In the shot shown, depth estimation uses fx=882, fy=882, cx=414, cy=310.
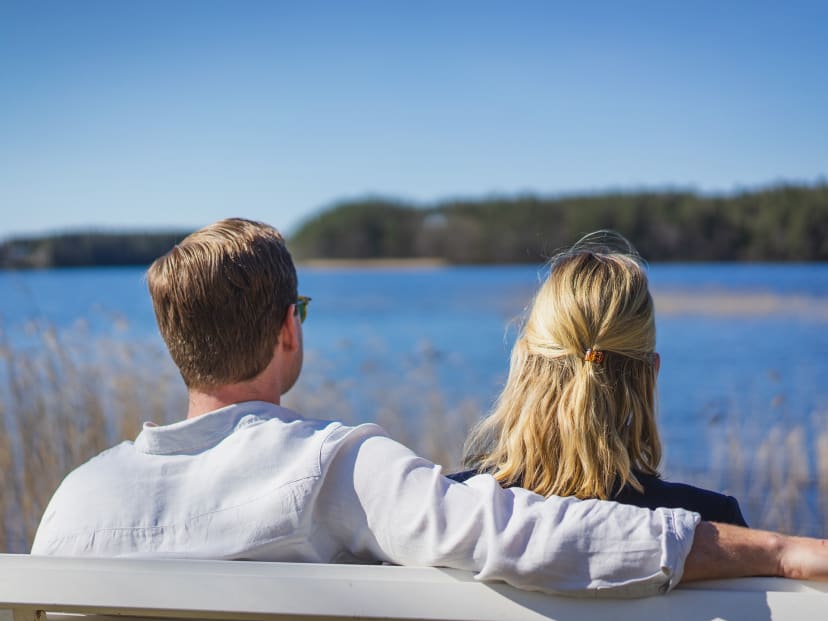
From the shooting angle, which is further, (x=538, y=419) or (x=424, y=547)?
(x=538, y=419)

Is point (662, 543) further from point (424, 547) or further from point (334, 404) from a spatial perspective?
point (334, 404)

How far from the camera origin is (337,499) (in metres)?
1.20

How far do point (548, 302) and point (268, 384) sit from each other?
468 mm

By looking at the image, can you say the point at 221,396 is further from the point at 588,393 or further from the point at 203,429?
the point at 588,393

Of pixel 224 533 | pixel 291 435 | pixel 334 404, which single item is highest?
pixel 291 435

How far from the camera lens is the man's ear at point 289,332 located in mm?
1421

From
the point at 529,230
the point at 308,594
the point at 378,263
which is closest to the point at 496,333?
the point at 308,594

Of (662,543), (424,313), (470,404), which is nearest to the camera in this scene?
(662,543)

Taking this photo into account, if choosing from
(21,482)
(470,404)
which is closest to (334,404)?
(470,404)

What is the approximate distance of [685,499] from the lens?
51.6 inches

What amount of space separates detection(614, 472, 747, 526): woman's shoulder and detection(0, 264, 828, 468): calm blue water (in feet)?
1.66

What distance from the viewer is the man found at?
3.56ft

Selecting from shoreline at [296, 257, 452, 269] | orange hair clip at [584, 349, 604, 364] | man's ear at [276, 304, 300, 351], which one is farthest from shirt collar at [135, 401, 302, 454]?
shoreline at [296, 257, 452, 269]

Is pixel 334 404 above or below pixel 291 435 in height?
below
